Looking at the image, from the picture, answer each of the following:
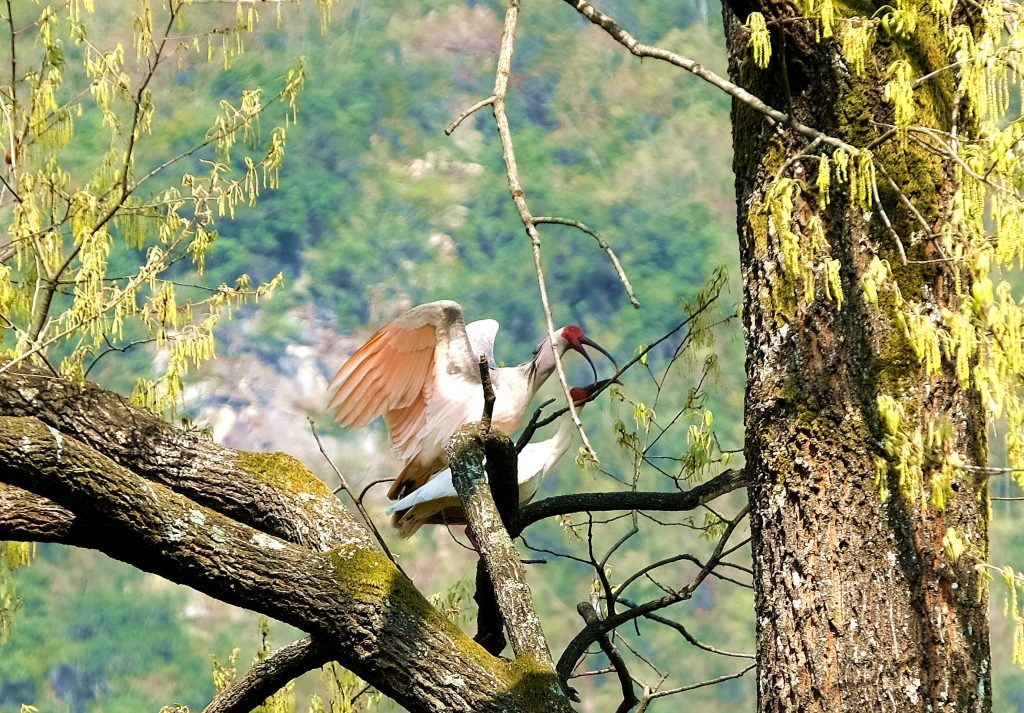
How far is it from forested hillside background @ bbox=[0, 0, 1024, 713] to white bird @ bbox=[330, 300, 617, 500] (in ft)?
13.8

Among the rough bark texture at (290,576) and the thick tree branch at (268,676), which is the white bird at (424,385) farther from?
the rough bark texture at (290,576)

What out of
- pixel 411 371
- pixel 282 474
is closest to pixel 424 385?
pixel 411 371

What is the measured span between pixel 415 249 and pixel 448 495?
6038 millimetres

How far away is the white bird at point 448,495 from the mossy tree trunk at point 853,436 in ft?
4.64

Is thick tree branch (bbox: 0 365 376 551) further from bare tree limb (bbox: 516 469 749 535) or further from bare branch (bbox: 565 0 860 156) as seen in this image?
bare branch (bbox: 565 0 860 156)

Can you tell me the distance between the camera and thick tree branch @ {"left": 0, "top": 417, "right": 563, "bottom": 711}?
188 centimetres

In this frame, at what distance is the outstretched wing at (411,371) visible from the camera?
11.8 feet

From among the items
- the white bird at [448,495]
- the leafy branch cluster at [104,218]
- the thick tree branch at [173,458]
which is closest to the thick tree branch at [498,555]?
the thick tree branch at [173,458]

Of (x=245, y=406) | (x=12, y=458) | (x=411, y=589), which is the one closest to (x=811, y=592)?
(x=411, y=589)

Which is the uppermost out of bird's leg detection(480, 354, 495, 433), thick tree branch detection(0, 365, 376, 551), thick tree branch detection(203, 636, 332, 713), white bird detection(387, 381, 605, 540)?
white bird detection(387, 381, 605, 540)

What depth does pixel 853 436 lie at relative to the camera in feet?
6.26

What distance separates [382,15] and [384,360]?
6.83 m

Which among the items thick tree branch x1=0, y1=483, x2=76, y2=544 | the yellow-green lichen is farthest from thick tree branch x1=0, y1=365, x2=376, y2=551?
thick tree branch x1=0, y1=483, x2=76, y2=544

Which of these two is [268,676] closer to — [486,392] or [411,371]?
[486,392]
